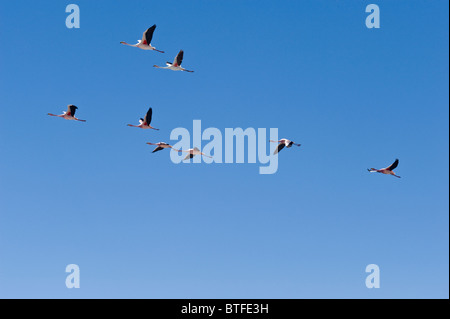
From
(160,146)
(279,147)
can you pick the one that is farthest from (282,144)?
(160,146)

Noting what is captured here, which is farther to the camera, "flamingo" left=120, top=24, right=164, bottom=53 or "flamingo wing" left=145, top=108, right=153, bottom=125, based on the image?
"flamingo wing" left=145, top=108, right=153, bottom=125

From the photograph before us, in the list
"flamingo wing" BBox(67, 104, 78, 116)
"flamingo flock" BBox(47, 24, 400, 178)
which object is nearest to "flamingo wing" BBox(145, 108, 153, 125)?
"flamingo flock" BBox(47, 24, 400, 178)

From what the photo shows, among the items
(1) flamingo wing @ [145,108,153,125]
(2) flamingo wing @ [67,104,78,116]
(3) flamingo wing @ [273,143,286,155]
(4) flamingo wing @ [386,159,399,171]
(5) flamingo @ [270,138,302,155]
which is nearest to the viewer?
(5) flamingo @ [270,138,302,155]

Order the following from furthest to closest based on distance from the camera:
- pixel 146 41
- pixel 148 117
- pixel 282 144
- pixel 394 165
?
pixel 394 165
pixel 148 117
pixel 282 144
pixel 146 41

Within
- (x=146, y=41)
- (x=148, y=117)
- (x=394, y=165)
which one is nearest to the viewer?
(x=146, y=41)

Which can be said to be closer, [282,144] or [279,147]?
[282,144]

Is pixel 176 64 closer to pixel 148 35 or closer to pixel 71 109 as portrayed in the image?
pixel 148 35

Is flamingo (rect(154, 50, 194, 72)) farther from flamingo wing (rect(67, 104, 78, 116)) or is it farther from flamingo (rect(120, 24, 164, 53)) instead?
flamingo wing (rect(67, 104, 78, 116))

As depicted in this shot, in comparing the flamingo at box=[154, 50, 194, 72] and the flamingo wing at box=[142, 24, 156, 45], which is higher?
the flamingo wing at box=[142, 24, 156, 45]

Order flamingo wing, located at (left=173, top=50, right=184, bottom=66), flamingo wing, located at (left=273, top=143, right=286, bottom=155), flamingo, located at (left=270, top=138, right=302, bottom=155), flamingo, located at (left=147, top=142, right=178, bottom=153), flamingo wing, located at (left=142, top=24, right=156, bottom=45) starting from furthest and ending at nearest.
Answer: flamingo, located at (left=147, top=142, right=178, bottom=153)
flamingo wing, located at (left=273, top=143, right=286, bottom=155)
flamingo, located at (left=270, top=138, right=302, bottom=155)
flamingo wing, located at (left=173, top=50, right=184, bottom=66)
flamingo wing, located at (left=142, top=24, right=156, bottom=45)

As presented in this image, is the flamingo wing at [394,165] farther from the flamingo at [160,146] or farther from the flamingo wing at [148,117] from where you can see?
the flamingo wing at [148,117]
